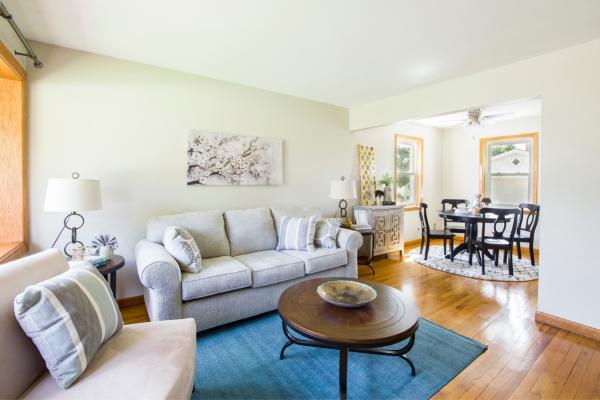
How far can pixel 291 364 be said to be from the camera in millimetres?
1910

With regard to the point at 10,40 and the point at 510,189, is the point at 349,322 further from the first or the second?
the point at 510,189

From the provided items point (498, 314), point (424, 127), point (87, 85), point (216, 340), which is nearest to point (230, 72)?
point (87, 85)

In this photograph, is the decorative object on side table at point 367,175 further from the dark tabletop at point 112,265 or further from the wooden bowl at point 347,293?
the dark tabletop at point 112,265

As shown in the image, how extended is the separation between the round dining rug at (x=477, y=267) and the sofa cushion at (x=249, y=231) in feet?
8.35

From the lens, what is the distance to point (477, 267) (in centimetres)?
407

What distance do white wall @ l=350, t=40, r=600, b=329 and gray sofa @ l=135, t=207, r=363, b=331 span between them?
176 cm

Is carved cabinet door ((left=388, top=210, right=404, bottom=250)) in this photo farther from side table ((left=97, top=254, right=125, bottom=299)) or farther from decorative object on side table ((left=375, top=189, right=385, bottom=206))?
side table ((left=97, top=254, right=125, bottom=299))

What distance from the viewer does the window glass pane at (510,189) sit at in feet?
17.0

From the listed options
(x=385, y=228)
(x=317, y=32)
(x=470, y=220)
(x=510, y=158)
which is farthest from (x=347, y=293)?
(x=510, y=158)

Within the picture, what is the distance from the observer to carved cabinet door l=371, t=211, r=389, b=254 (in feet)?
14.2

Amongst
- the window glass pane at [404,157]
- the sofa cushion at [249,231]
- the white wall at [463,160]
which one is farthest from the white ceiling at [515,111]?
the sofa cushion at [249,231]

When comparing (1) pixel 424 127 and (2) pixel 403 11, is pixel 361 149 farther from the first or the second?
(2) pixel 403 11

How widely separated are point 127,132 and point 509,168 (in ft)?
20.7

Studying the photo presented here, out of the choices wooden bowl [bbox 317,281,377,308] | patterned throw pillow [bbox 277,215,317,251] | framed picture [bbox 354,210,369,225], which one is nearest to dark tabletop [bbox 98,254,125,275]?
patterned throw pillow [bbox 277,215,317,251]
